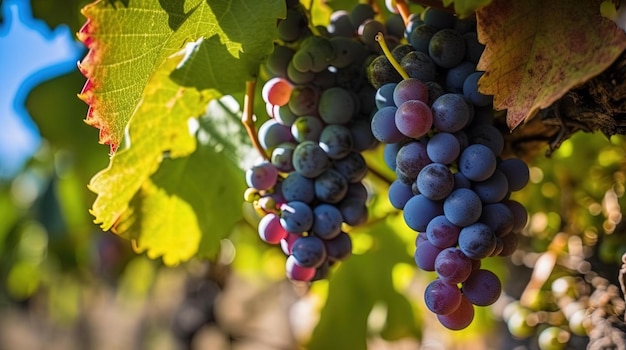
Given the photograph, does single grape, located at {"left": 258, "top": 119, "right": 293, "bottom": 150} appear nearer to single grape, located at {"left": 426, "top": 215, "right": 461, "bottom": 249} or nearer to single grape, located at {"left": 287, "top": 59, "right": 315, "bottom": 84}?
single grape, located at {"left": 287, "top": 59, "right": 315, "bottom": 84}

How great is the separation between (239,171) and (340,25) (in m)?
0.19

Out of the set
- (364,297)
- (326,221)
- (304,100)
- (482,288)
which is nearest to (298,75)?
(304,100)

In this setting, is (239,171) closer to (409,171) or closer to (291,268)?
(291,268)

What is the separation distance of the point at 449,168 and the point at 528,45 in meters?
0.09

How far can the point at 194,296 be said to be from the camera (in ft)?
4.98

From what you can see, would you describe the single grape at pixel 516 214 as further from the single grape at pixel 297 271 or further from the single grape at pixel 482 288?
the single grape at pixel 297 271

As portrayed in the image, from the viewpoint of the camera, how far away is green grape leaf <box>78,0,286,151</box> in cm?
46

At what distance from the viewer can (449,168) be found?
44 centimetres

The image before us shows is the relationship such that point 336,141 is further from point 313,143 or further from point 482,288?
point 482,288

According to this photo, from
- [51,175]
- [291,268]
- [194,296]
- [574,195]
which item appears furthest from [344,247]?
[51,175]

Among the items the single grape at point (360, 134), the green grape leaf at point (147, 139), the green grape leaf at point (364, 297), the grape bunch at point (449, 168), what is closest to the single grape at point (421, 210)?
the grape bunch at point (449, 168)

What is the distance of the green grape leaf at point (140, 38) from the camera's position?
460 millimetres

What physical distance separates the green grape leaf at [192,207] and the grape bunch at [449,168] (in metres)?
0.25

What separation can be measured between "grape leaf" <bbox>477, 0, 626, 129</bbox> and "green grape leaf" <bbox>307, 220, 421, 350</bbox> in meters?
0.50
